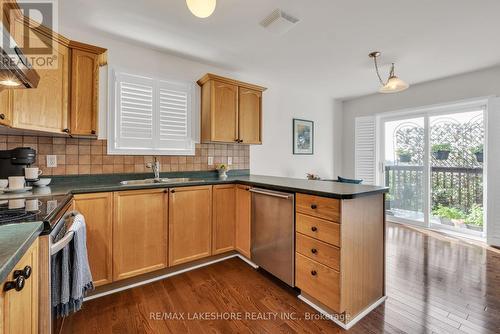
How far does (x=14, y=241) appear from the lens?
75 centimetres

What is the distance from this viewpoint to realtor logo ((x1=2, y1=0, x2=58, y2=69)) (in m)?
1.59

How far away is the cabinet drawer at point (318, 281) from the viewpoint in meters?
1.59

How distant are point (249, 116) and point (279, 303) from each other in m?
2.15

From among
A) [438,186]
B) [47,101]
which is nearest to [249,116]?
[47,101]

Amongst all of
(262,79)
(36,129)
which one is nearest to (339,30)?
(262,79)

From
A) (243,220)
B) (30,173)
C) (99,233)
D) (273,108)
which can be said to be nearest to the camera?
(30,173)

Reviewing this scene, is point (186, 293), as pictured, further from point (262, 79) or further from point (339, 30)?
point (262, 79)

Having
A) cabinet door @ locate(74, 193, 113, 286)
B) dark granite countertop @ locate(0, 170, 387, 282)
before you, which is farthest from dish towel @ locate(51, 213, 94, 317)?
cabinet door @ locate(74, 193, 113, 286)

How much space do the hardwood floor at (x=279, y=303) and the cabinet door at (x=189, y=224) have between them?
0.67 ft

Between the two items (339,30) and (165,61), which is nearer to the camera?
(339,30)

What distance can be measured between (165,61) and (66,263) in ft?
7.67

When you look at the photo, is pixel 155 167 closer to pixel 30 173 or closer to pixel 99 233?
pixel 99 233

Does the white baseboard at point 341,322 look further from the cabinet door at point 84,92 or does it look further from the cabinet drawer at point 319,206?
the cabinet door at point 84,92

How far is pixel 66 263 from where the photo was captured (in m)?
1.27
